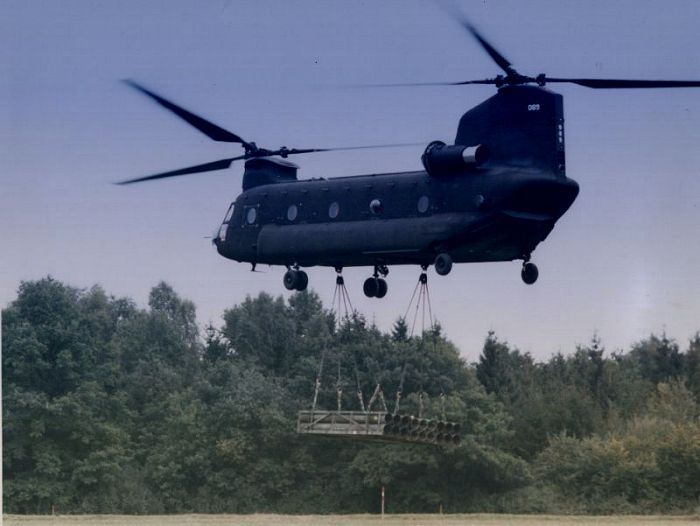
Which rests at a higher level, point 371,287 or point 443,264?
point 371,287

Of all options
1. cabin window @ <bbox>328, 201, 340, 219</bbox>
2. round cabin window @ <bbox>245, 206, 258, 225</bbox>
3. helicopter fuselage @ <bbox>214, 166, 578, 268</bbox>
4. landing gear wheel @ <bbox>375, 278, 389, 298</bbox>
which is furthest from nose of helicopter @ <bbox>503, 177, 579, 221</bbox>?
round cabin window @ <bbox>245, 206, 258, 225</bbox>

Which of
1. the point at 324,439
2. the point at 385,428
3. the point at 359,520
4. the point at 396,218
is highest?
the point at 396,218

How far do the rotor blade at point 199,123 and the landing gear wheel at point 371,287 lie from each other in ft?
24.5

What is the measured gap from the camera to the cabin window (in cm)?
4291

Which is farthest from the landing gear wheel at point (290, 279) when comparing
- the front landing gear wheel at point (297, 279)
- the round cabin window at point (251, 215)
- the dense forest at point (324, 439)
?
the dense forest at point (324, 439)

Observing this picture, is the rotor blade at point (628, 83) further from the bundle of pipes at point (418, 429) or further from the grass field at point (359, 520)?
the grass field at point (359, 520)

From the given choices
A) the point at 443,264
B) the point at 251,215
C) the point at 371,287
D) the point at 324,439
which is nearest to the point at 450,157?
the point at 443,264

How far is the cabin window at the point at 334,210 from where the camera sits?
4291 cm

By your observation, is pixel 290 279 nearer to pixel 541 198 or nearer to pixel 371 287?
pixel 371 287

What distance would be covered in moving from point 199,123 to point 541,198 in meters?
12.6

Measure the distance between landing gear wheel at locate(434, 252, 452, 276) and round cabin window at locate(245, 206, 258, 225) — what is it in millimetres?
8568

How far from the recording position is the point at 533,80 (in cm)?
3944

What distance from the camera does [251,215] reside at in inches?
1806

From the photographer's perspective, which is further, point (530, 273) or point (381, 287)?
point (381, 287)
